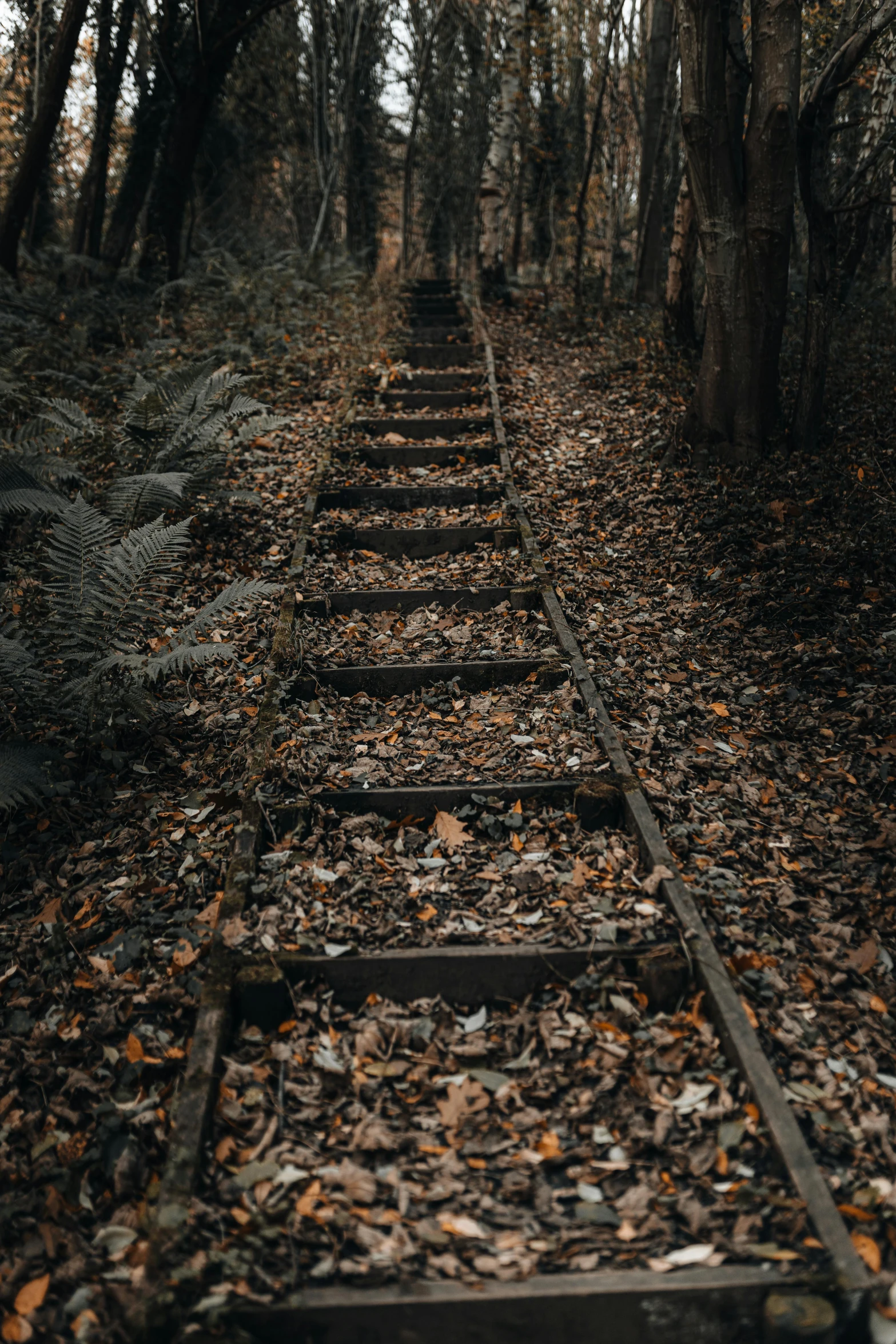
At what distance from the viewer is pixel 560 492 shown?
7.21 m

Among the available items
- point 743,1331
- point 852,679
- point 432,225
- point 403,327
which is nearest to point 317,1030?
point 743,1331

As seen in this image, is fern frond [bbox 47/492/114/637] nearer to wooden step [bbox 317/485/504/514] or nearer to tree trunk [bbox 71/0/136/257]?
wooden step [bbox 317/485/504/514]

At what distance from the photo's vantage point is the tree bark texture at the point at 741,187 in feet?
19.6

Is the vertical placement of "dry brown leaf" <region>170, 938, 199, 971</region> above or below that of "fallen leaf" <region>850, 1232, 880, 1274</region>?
above

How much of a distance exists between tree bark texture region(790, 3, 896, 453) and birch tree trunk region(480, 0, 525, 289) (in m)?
8.49

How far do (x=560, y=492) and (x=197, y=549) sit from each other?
2888mm

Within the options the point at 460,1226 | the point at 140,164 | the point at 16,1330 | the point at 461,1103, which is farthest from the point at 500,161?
the point at 16,1330

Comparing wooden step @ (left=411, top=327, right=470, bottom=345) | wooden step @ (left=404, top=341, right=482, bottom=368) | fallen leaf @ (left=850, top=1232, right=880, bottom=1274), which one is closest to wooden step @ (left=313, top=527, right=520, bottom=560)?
fallen leaf @ (left=850, top=1232, right=880, bottom=1274)

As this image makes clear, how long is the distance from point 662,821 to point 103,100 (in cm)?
1468

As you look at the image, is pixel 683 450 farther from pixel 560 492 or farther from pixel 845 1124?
pixel 845 1124

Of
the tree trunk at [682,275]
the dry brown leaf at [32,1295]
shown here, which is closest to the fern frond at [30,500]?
the dry brown leaf at [32,1295]

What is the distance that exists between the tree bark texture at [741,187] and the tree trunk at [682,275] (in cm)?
271

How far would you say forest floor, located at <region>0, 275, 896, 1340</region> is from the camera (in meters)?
2.52

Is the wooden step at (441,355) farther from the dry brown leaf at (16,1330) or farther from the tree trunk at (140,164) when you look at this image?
the dry brown leaf at (16,1330)
